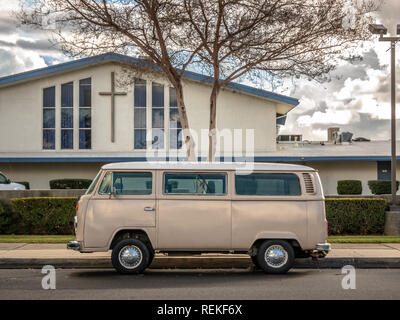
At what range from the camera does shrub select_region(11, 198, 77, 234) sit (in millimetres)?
16953

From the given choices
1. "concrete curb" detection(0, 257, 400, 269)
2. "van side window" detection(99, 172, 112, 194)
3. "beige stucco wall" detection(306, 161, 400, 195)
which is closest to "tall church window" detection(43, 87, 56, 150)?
A: "beige stucco wall" detection(306, 161, 400, 195)

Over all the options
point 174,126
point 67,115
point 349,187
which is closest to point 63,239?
point 174,126

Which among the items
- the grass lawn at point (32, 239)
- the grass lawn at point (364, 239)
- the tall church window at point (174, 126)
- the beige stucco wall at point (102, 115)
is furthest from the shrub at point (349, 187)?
the grass lawn at point (32, 239)

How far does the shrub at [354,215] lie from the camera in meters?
17.1

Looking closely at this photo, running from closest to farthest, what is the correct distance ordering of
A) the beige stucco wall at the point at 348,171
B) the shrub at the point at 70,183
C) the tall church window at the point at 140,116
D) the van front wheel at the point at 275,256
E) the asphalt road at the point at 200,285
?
the asphalt road at the point at 200,285, the van front wheel at the point at 275,256, the shrub at the point at 70,183, the tall church window at the point at 140,116, the beige stucco wall at the point at 348,171

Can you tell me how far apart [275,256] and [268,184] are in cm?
142

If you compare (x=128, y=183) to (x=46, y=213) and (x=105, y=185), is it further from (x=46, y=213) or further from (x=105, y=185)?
(x=46, y=213)

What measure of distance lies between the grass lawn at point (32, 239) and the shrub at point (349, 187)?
17.5 meters

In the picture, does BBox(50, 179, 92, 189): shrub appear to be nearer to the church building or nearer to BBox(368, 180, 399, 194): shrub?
the church building

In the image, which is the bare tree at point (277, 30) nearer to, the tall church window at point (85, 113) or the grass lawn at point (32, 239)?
the grass lawn at point (32, 239)

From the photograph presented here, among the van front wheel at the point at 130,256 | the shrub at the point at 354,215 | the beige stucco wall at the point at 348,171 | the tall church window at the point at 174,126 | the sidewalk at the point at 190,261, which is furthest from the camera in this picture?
the beige stucco wall at the point at 348,171
